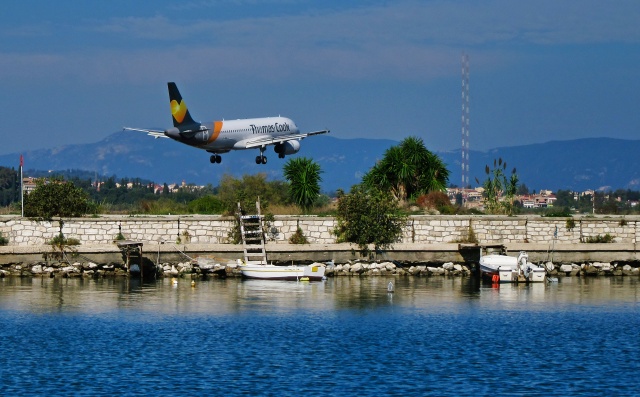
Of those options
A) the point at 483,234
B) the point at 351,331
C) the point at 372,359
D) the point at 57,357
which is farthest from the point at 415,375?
the point at 483,234

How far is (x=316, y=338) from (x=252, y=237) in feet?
63.6

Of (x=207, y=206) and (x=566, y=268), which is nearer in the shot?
(x=566, y=268)

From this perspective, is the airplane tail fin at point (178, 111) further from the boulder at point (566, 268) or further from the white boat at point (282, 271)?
the boulder at point (566, 268)

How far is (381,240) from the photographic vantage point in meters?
61.2

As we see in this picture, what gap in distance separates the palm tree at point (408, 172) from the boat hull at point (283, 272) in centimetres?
1566

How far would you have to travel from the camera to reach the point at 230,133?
2699 inches

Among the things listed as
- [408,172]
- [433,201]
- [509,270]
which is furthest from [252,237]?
[408,172]

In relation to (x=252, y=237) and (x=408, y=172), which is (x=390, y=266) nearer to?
(x=252, y=237)

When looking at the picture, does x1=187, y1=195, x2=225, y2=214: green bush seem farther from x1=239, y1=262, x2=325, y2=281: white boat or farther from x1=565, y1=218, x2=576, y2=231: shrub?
x1=565, y1=218, x2=576, y2=231: shrub

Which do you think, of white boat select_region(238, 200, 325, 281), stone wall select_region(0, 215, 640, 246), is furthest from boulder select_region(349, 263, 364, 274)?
white boat select_region(238, 200, 325, 281)

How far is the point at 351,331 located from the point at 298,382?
973cm

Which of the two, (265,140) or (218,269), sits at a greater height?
(265,140)

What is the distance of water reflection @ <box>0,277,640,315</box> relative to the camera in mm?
49125

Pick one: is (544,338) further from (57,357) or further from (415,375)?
(57,357)
